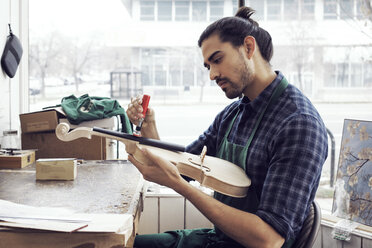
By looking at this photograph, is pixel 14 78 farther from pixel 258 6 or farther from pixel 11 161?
pixel 258 6

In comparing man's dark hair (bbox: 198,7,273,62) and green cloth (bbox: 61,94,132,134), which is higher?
man's dark hair (bbox: 198,7,273,62)

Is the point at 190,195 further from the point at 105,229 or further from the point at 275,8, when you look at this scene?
the point at 275,8

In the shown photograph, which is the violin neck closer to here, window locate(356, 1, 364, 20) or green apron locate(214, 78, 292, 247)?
green apron locate(214, 78, 292, 247)

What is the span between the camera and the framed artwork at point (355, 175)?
1921 millimetres

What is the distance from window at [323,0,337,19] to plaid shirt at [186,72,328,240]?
1.28 m

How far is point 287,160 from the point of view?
123cm

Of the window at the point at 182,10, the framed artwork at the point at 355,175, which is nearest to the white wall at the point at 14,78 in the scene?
the window at the point at 182,10

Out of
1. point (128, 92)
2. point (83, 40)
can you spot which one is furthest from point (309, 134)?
point (83, 40)

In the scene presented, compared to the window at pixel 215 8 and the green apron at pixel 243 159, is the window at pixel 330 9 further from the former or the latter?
the green apron at pixel 243 159

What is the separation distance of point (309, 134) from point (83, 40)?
218 cm

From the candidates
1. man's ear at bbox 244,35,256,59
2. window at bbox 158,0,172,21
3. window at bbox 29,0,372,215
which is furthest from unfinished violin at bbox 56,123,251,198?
window at bbox 158,0,172,21

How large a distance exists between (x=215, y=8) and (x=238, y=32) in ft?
4.51

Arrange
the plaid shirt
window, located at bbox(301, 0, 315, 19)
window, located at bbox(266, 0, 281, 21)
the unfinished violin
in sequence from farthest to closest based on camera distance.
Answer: window, located at bbox(266, 0, 281, 21) < window, located at bbox(301, 0, 315, 19) < the unfinished violin < the plaid shirt

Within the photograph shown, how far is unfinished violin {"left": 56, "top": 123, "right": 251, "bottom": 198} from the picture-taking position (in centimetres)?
133
